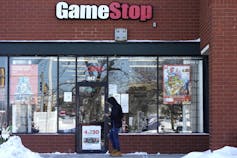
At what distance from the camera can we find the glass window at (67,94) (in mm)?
17125

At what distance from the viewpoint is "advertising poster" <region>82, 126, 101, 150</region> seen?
671 inches

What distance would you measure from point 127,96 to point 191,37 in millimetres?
2889

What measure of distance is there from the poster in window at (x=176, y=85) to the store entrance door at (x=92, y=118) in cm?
205

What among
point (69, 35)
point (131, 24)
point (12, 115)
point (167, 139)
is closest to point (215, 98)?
point (167, 139)

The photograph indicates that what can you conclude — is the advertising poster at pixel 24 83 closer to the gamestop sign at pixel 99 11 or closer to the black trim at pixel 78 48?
the black trim at pixel 78 48

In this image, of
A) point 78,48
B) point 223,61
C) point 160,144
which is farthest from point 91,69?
point 223,61

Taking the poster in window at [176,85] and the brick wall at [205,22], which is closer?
the brick wall at [205,22]

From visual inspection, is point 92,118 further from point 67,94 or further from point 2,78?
point 2,78

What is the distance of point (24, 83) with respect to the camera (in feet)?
56.5

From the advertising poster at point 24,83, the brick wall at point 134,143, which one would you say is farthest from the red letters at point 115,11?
the brick wall at point 134,143

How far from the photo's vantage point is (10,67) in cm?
1716

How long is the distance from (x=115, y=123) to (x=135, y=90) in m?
1.76

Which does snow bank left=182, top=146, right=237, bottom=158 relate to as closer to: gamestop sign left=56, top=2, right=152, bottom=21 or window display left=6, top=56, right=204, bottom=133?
window display left=6, top=56, right=204, bottom=133

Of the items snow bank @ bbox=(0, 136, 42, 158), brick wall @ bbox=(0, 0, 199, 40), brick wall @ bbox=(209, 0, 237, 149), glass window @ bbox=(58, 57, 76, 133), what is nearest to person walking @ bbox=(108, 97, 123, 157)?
glass window @ bbox=(58, 57, 76, 133)
